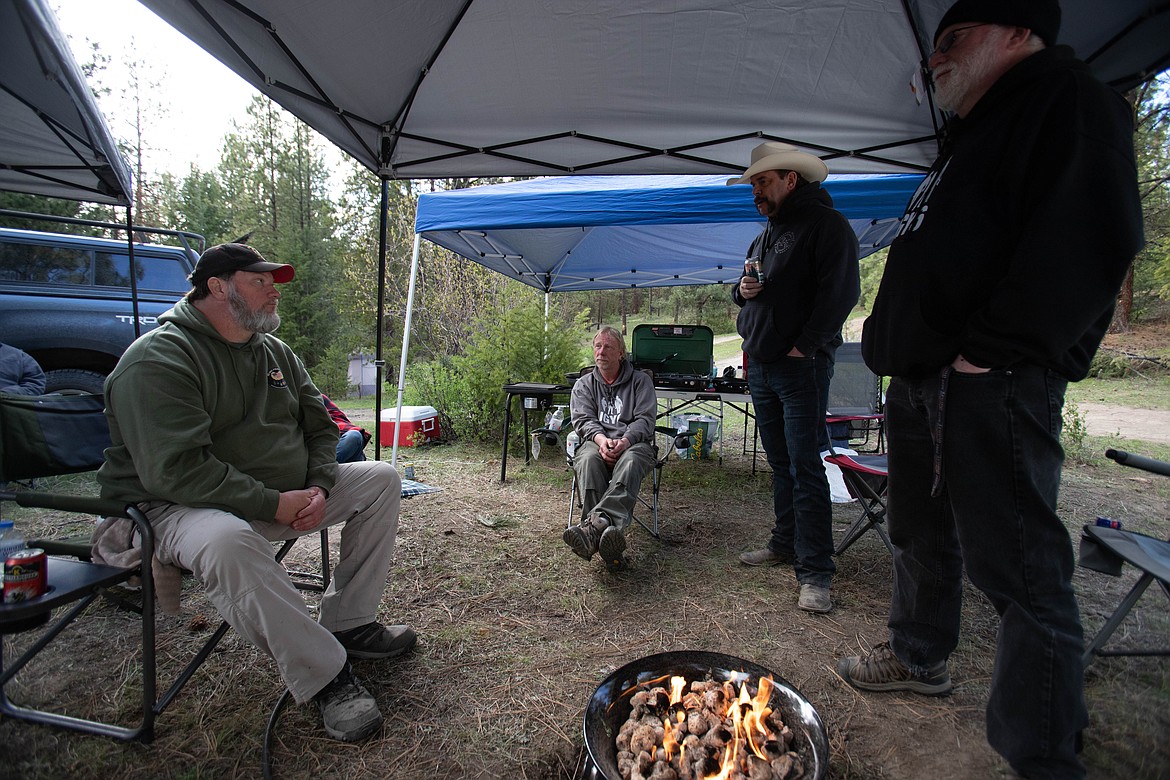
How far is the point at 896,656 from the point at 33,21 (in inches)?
131

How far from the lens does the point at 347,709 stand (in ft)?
5.23

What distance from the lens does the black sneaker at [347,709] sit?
1.57 metres

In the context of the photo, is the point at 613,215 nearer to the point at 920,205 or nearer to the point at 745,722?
the point at 920,205

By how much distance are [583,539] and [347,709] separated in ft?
4.11

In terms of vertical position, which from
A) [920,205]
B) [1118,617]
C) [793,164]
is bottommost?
[1118,617]

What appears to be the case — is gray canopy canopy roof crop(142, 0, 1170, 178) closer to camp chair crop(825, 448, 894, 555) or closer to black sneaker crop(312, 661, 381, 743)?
camp chair crop(825, 448, 894, 555)

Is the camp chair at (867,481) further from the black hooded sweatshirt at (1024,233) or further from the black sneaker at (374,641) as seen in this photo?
the black sneaker at (374,641)

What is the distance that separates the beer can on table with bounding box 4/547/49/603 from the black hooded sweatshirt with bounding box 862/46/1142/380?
2.28m

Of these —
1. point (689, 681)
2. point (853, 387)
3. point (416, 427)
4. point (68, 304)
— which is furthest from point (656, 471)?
point (68, 304)

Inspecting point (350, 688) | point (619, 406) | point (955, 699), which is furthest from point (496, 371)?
point (955, 699)

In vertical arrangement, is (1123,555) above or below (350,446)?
above

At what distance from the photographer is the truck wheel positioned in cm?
426

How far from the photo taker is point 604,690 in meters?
1.46

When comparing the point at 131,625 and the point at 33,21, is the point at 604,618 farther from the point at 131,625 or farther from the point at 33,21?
the point at 33,21
